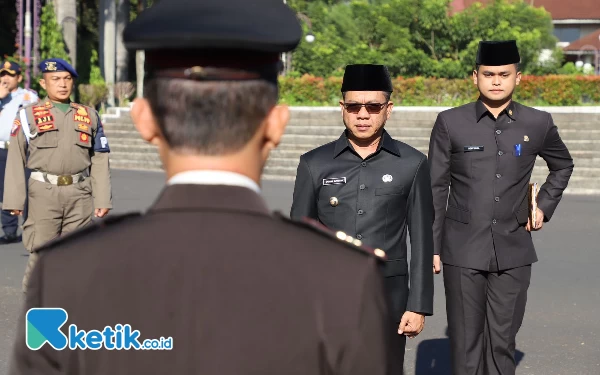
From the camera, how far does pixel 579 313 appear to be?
27.1 feet

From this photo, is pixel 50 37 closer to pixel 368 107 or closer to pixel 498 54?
pixel 498 54

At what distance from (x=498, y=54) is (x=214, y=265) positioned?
434cm

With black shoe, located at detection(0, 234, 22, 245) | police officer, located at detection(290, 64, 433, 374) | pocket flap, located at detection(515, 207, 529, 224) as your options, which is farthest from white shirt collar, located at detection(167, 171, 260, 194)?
black shoe, located at detection(0, 234, 22, 245)

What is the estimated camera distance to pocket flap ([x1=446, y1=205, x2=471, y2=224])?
5.64 meters

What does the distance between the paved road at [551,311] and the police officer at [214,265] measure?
16.4 ft

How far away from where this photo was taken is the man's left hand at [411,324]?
4.60 m

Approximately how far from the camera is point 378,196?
475cm

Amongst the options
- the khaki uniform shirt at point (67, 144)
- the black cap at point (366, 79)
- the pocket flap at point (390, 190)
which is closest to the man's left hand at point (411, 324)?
→ the pocket flap at point (390, 190)

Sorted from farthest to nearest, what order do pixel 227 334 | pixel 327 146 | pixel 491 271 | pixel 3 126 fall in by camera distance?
pixel 3 126
pixel 491 271
pixel 327 146
pixel 227 334

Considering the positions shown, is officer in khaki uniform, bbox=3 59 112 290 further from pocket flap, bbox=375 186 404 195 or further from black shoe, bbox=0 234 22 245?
black shoe, bbox=0 234 22 245

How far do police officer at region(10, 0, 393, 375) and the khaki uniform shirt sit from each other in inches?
233

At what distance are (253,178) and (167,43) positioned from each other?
0.26 m

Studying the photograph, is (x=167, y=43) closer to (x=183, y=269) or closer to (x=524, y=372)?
(x=183, y=269)

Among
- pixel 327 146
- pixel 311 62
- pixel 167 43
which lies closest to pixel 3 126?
pixel 327 146
